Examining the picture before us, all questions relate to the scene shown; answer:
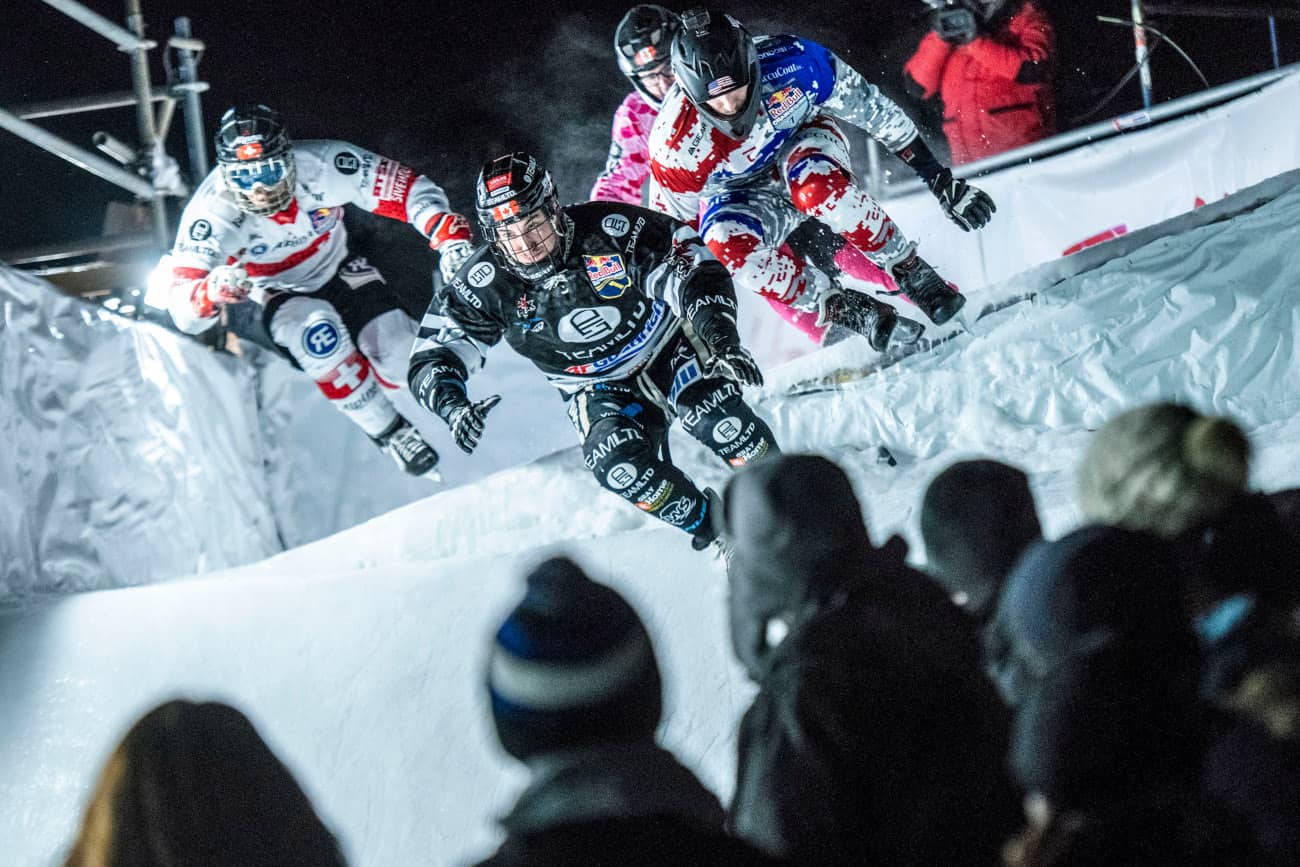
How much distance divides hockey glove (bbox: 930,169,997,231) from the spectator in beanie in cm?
335

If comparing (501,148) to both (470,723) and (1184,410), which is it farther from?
(1184,410)

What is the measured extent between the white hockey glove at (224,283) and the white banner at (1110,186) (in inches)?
88.0

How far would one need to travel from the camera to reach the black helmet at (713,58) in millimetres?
4215

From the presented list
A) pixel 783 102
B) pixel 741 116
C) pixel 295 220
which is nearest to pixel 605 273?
pixel 741 116

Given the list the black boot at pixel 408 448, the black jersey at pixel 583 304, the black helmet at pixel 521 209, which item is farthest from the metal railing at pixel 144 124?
the black helmet at pixel 521 209

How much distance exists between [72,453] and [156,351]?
579 millimetres

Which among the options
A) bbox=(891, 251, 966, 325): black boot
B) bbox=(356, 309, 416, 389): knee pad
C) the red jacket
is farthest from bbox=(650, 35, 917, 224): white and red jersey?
bbox=(356, 309, 416, 389): knee pad

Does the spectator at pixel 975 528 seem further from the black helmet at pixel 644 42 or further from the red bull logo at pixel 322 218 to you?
the red bull logo at pixel 322 218

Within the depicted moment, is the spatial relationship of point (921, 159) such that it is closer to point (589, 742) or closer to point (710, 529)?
point (710, 529)

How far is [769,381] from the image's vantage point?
5.41 meters

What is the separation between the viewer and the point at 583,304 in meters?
3.99

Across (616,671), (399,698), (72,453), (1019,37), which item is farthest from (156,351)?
(616,671)

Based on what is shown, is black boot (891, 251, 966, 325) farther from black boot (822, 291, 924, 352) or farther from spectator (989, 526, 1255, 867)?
spectator (989, 526, 1255, 867)

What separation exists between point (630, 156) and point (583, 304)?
1463 millimetres
